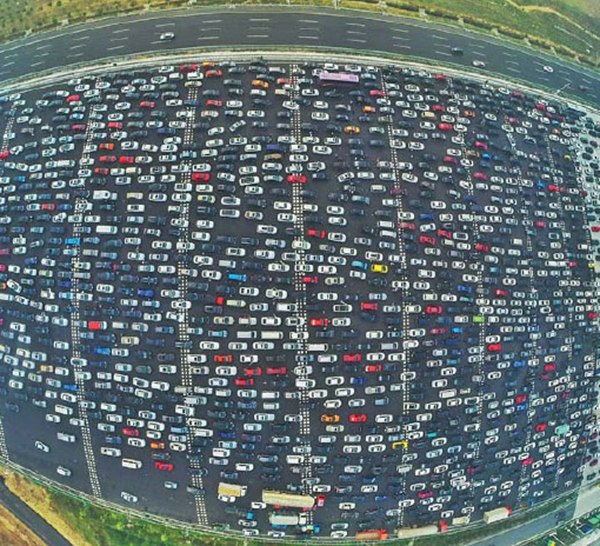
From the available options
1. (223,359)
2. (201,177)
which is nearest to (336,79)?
(201,177)

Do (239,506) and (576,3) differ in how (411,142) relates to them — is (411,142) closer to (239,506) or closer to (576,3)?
(576,3)

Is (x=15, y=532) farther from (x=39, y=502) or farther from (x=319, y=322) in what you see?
(x=319, y=322)

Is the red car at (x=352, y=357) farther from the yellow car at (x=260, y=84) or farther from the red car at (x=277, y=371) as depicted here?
the yellow car at (x=260, y=84)

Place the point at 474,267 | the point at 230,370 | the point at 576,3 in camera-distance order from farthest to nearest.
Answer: the point at 576,3
the point at 474,267
the point at 230,370

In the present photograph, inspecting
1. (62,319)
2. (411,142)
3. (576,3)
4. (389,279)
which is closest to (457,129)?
(411,142)

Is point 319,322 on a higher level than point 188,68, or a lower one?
lower

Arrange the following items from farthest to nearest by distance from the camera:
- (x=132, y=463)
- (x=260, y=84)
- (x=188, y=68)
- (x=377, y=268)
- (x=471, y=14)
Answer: (x=471, y=14)
(x=188, y=68)
(x=260, y=84)
(x=132, y=463)
(x=377, y=268)
